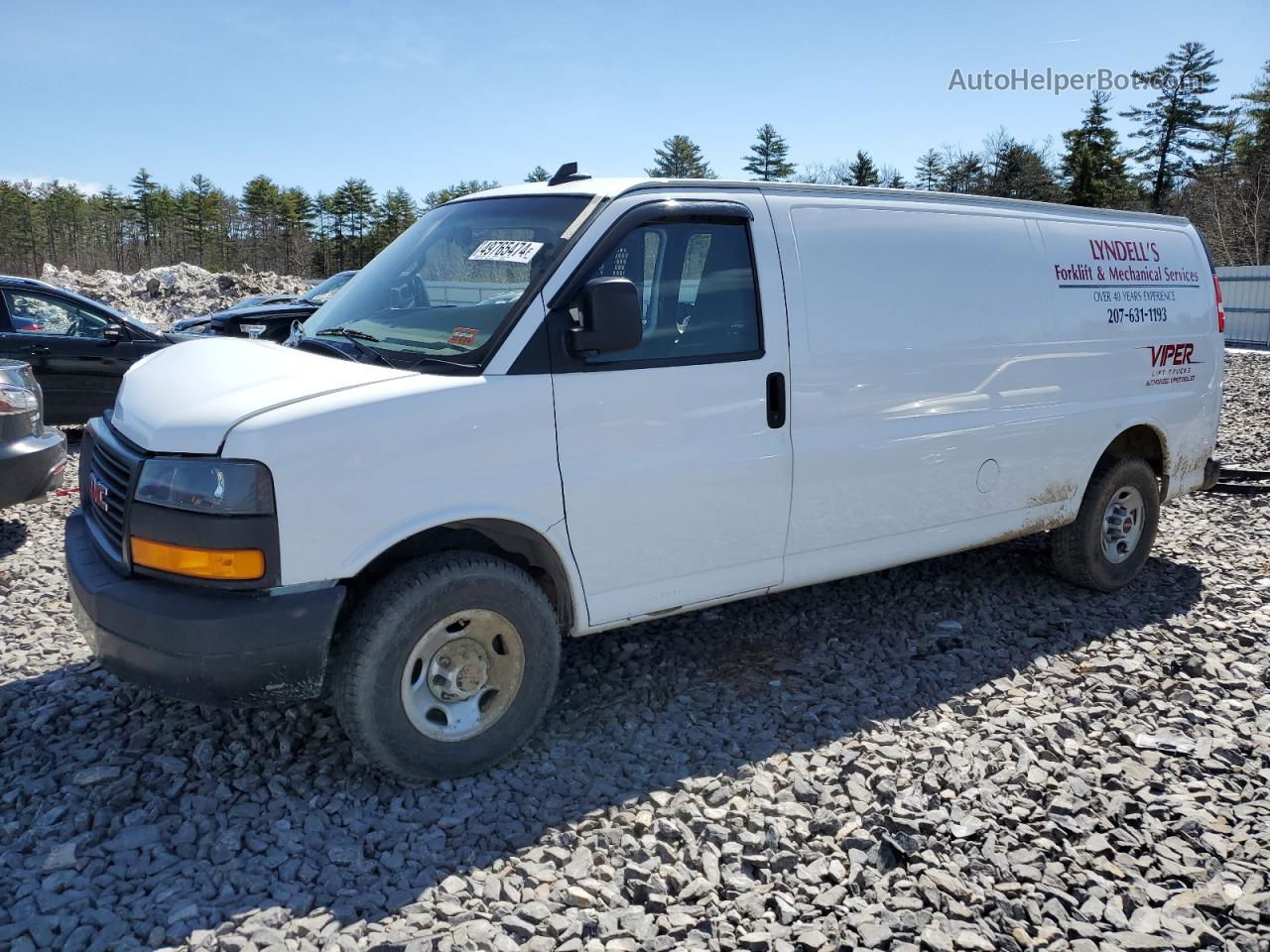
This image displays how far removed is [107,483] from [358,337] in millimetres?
1096

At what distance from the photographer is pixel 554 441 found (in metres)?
3.52

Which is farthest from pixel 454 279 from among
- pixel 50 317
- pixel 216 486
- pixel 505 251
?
pixel 50 317

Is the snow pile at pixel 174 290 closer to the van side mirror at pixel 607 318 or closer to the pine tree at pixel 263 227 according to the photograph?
the van side mirror at pixel 607 318

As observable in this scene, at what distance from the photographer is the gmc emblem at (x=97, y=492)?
3.58 meters

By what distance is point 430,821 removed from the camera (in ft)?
10.9

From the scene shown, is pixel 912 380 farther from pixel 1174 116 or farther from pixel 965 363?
pixel 1174 116

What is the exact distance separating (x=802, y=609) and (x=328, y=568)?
304cm

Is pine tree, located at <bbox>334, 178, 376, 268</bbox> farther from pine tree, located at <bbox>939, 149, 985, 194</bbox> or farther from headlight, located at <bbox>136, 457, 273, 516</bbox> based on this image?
headlight, located at <bbox>136, 457, 273, 516</bbox>

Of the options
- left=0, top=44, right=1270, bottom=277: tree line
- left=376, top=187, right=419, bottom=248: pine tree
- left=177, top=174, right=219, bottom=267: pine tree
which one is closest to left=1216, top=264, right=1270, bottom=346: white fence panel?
left=0, top=44, right=1270, bottom=277: tree line

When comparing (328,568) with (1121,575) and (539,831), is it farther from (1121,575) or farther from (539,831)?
(1121,575)

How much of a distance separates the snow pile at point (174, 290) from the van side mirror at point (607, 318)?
106ft

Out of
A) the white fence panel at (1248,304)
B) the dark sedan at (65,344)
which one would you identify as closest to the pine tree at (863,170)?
the white fence panel at (1248,304)

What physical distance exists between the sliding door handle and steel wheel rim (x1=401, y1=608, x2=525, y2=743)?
55.9 inches

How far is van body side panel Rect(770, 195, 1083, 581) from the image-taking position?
4.21 meters
